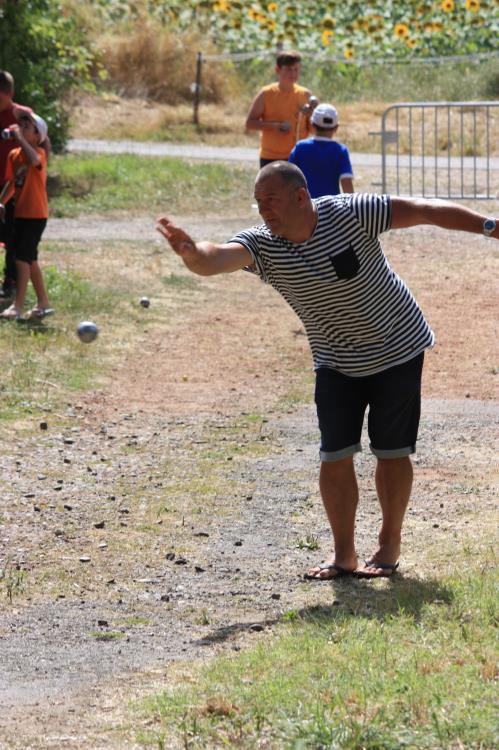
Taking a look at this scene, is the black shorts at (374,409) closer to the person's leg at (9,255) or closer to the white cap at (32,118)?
the white cap at (32,118)

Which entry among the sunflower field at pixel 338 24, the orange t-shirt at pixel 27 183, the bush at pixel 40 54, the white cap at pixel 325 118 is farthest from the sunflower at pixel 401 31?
the white cap at pixel 325 118

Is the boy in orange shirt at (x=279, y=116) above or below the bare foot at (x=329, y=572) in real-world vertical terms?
above

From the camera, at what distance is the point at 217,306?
41.4 feet

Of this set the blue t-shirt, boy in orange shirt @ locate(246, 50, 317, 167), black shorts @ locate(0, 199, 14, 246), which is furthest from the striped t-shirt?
boy in orange shirt @ locate(246, 50, 317, 167)

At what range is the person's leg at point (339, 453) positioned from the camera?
5.82 meters

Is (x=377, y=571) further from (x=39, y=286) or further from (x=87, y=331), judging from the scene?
(x=39, y=286)

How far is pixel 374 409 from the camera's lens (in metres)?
5.83

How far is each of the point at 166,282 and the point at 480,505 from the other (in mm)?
6951

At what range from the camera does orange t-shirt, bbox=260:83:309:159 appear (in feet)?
40.8

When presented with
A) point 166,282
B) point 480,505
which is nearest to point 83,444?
point 480,505

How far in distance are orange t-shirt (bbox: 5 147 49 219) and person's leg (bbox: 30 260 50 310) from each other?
0.42 metres

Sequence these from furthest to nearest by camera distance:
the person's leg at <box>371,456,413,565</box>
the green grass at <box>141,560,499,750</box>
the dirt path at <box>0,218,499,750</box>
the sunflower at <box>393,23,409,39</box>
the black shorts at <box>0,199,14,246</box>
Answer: the sunflower at <box>393,23,409,39</box> < the black shorts at <box>0,199,14,246</box> < the person's leg at <box>371,456,413,565</box> < the dirt path at <box>0,218,499,750</box> < the green grass at <box>141,560,499,750</box>

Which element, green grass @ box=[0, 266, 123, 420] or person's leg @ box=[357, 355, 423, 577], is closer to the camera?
person's leg @ box=[357, 355, 423, 577]

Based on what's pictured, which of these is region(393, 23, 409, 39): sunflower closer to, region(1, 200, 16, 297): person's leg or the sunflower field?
the sunflower field
